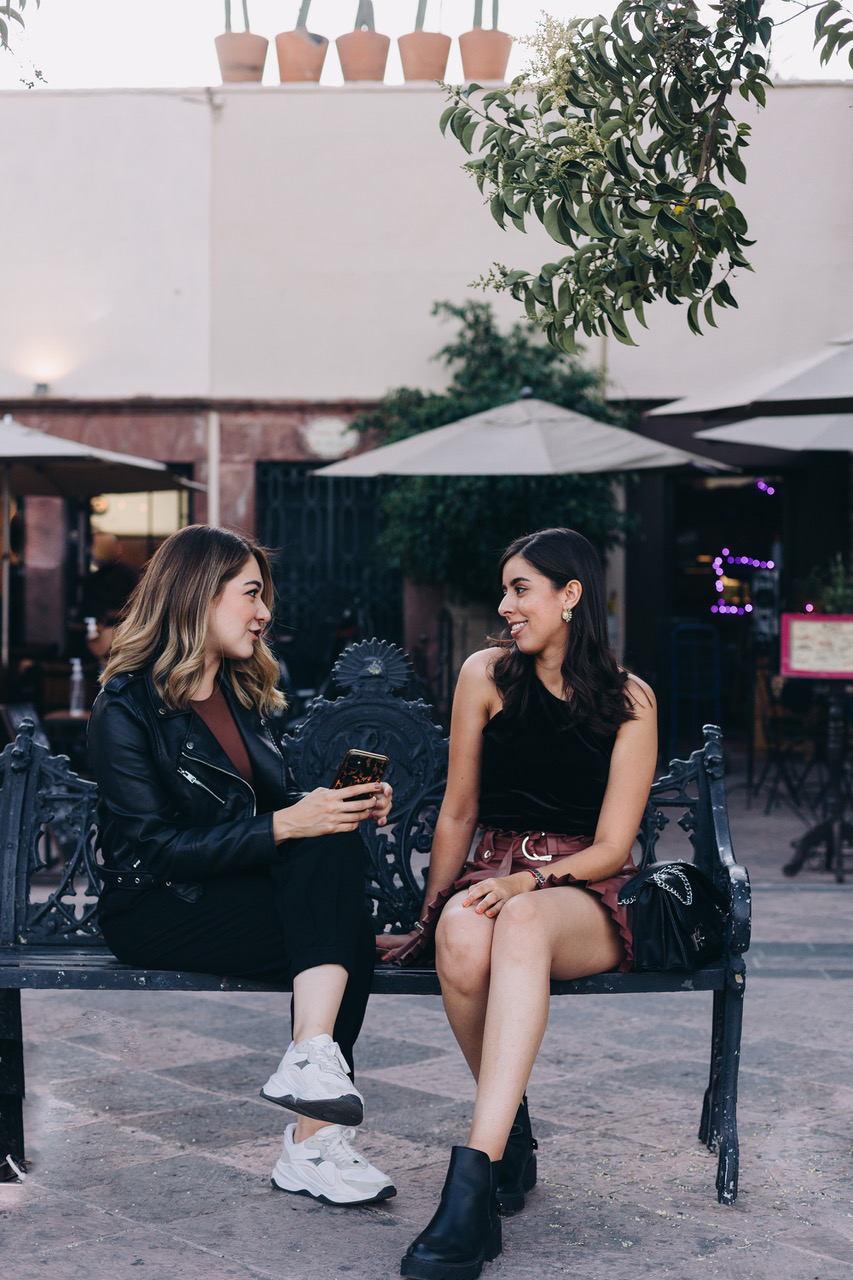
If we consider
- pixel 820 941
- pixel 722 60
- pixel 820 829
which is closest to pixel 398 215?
pixel 820 829

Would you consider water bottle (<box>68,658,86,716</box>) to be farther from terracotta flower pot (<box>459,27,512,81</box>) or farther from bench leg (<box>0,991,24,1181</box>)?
terracotta flower pot (<box>459,27,512,81</box>)

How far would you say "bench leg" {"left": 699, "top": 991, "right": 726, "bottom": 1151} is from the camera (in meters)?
3.25

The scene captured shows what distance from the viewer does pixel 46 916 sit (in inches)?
136

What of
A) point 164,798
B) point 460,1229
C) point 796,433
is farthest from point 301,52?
point 460,1229

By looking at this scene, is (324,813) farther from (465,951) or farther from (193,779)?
(465,951)

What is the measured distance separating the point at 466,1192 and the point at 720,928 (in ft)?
2.85

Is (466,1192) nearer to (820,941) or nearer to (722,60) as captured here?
(722,60)

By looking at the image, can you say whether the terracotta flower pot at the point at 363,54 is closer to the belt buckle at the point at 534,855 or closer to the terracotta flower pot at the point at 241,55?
the terracotta flower pot at the point at 241,55

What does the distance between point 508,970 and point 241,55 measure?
36.4 ft

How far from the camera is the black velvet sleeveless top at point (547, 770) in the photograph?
3314 mm

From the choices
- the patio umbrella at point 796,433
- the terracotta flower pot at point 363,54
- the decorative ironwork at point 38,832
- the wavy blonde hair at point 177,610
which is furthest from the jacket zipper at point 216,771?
the terracotta flower pot at point 363,54

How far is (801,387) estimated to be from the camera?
6.52 metres

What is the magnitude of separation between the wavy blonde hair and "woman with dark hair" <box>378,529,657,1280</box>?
642 millimetres

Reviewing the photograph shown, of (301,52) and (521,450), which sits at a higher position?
(301,52)
